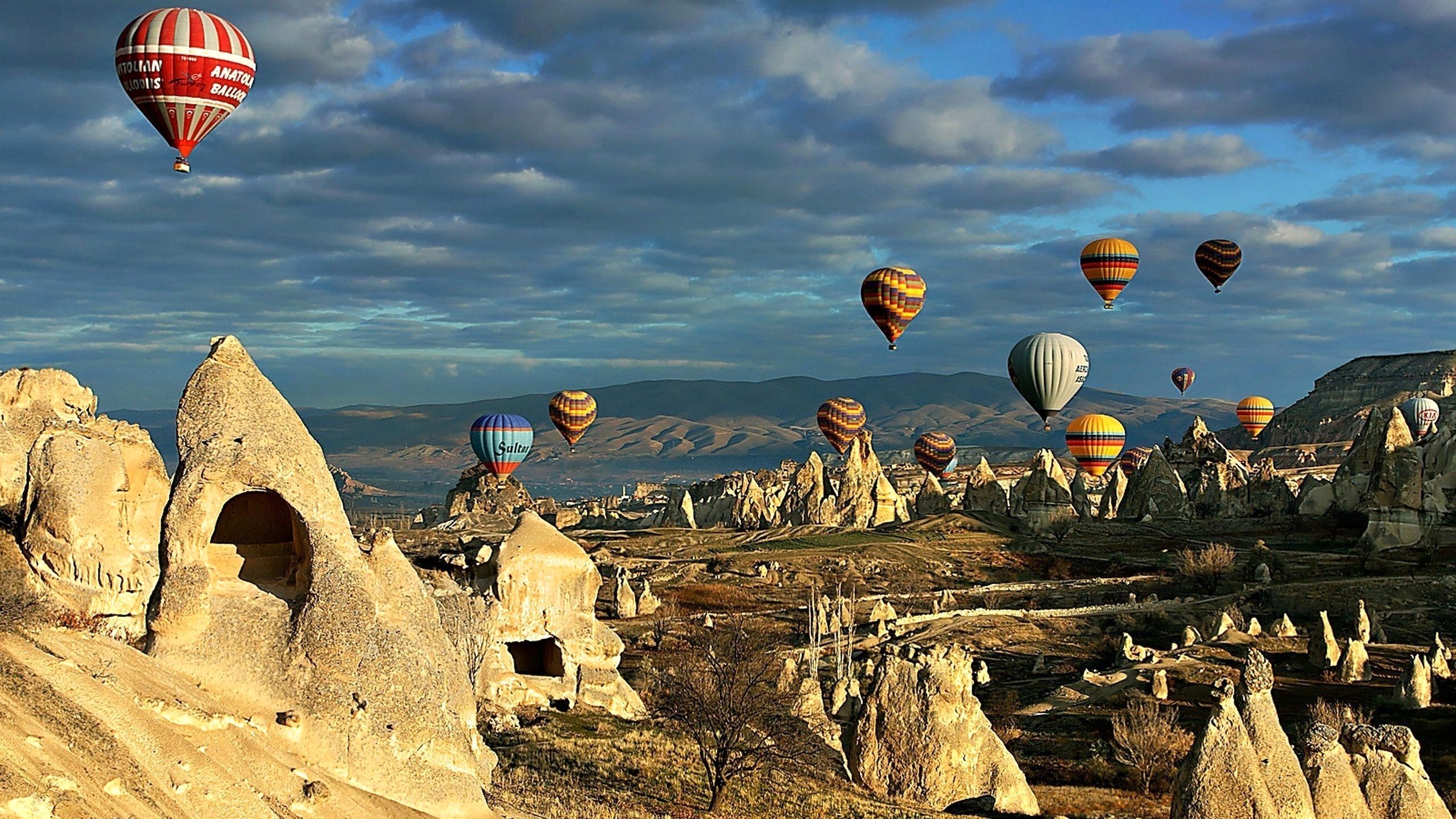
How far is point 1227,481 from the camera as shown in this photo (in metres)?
98.7

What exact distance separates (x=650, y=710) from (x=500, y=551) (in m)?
6.95

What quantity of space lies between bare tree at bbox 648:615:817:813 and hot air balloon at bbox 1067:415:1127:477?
218 feet

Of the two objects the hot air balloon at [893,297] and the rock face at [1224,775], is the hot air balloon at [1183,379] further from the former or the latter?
the rock face at [1224,775]

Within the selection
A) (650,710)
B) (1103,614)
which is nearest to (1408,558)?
(1103,614)

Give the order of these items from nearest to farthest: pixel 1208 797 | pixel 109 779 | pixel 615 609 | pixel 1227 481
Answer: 1. pixel 109 779
2. pixel 1208 797
3. pixel 615 609
4. pixel 1227 481

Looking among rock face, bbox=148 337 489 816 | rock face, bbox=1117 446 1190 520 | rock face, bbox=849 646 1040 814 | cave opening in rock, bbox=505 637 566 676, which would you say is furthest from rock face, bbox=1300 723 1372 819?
rock face, bbox=1117 446 1190 520

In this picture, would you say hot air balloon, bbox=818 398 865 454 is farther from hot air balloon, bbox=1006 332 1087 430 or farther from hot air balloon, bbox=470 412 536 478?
hot air balloon, bbox=1006 332 1087 430

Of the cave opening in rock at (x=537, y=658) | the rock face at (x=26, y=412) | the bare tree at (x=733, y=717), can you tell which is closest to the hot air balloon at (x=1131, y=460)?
the bare tree at (x=733, y=717)

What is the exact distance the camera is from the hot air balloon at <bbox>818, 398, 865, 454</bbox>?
11425cm

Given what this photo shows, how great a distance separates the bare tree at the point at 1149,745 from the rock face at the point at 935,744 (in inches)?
258

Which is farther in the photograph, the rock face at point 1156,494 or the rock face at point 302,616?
the rock face at point 1156,494

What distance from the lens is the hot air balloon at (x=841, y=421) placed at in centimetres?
11425

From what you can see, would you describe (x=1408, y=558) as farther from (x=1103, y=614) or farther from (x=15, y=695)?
(x=15, y=695)

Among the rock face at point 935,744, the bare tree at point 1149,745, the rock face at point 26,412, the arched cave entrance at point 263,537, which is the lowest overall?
the bare tree at point 1149,745
